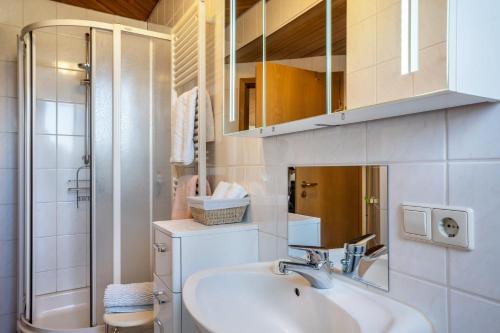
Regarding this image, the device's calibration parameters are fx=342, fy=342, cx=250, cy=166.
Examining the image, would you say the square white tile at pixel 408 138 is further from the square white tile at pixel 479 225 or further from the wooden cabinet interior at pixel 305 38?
the wooden cabinet interior at pixel 305 38

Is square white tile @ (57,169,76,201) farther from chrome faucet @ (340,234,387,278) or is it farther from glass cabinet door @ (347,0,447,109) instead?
glass cabinet door @ (347,0,447,109)

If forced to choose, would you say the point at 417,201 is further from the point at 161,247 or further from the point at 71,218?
the point at 71,218

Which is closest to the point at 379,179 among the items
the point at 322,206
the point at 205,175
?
the point at 322,206

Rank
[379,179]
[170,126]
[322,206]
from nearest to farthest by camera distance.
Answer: [379,179] < [322,206] < [170,126]

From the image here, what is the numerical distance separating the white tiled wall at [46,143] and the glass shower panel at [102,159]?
1.28 feet

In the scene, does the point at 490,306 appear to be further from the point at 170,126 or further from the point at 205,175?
the point at 170,126

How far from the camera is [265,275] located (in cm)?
115

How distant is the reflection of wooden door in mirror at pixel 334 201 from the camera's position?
979 millimetres

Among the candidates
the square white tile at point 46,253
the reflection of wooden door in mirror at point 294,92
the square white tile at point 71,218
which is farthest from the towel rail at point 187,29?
the square white tile at point 46,253

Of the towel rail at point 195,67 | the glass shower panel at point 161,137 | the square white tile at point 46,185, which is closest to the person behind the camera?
the towel rail at point 195,67

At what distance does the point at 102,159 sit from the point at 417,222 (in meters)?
1.65

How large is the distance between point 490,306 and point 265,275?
0.65m

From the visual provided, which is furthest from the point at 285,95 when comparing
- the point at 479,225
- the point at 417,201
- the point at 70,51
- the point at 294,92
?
the point at 70,51

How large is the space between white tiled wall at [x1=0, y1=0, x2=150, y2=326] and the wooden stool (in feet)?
3.47
